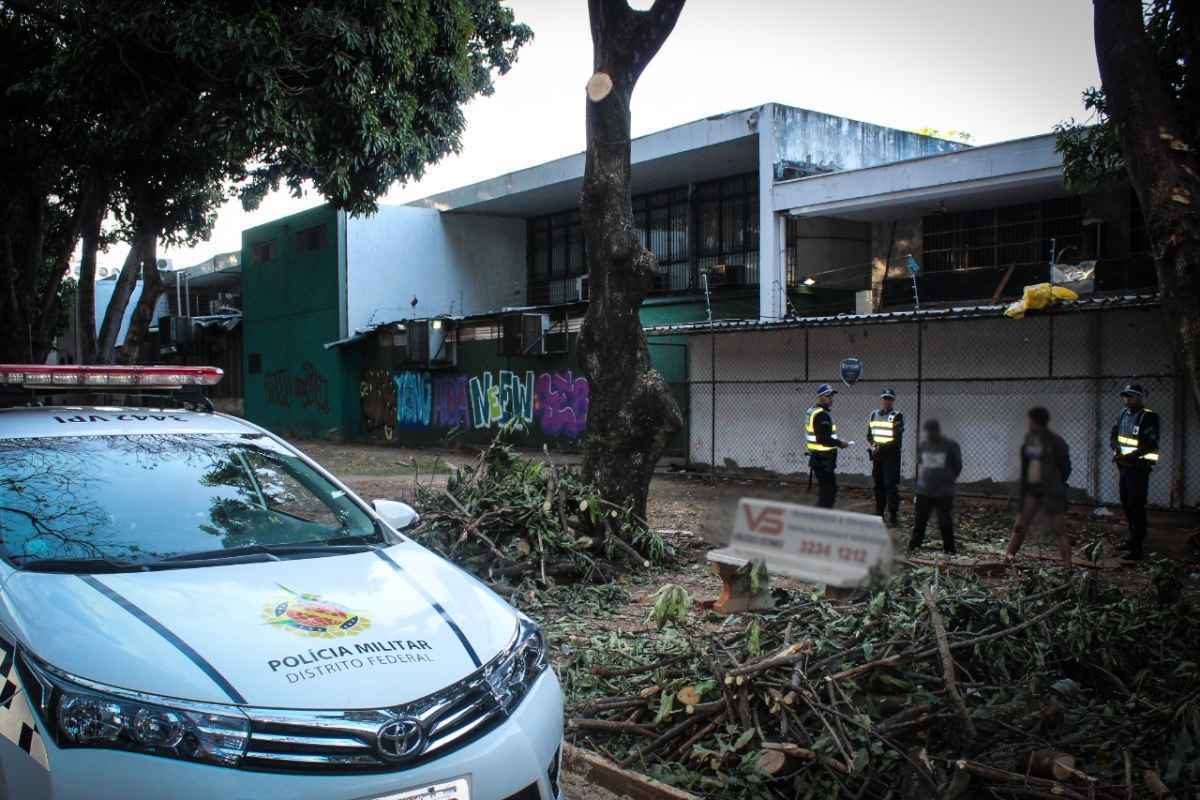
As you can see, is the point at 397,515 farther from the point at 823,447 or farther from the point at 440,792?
the point at 823,447

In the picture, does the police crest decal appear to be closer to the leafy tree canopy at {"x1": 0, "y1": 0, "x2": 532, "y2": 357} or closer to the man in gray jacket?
the man in gray jacket

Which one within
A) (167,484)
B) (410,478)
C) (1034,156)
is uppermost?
(1034,156)

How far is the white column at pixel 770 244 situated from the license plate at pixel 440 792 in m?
13.9

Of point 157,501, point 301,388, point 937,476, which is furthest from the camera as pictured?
point 301,388

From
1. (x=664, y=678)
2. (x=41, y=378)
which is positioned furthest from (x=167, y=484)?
(x=664, y=678)

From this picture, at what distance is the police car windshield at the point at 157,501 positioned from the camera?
3.46 m

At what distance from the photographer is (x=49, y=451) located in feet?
12.7

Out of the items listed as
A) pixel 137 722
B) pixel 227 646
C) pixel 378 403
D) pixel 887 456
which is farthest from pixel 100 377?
pixel 378 403

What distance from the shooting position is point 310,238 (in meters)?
25.5

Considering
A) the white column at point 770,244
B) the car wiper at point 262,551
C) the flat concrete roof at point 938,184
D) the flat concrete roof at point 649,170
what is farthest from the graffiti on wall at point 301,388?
the car wiper at point 262,551

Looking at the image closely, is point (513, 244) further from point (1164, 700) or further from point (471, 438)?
point (1164, 700)

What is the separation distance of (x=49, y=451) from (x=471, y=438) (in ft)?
59.9

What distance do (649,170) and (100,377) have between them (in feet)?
53.0

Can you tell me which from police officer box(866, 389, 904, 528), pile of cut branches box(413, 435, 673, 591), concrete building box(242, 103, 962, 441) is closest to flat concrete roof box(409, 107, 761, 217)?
concrete building box(242, 103, 962, 441)
